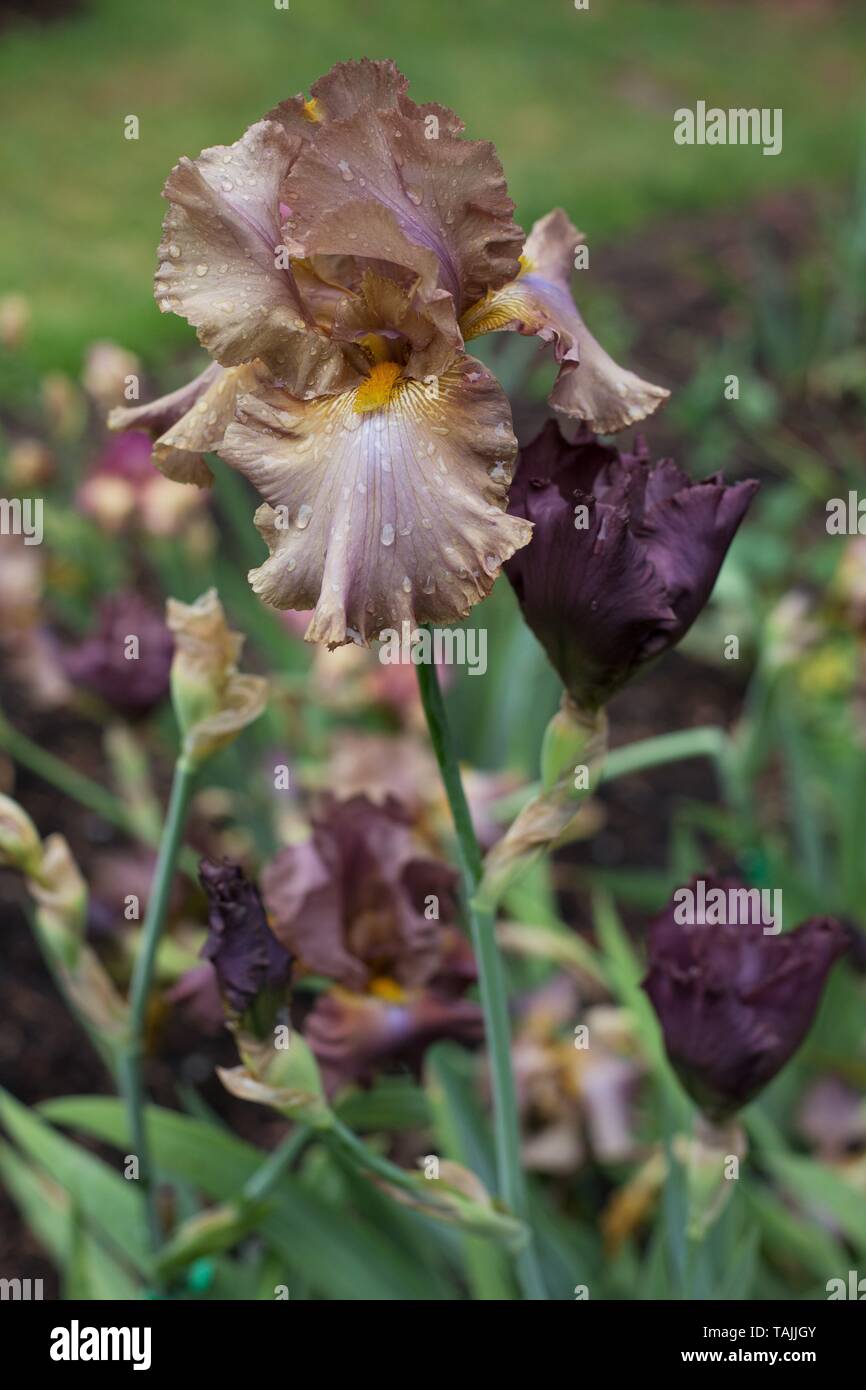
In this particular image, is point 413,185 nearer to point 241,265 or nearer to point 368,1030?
point 241,265

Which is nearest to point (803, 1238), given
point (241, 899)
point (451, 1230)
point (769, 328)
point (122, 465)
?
point (451, 1230)

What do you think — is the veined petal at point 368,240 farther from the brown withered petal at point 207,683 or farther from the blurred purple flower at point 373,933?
the blurred purple flower at point 373,933

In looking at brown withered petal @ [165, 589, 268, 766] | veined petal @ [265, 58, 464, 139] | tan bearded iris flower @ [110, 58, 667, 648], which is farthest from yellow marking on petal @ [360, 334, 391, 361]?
brown withered petal @ [165, 589, 268, 766]

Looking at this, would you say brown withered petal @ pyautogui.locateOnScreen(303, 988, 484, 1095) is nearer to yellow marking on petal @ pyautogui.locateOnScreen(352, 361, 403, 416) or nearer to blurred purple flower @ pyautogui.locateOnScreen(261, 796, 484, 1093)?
blurred purple flower @ pyautogui.locateOnScreen(261, 796, 484, 1093)

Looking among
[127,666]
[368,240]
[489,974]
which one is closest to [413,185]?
[368,240]

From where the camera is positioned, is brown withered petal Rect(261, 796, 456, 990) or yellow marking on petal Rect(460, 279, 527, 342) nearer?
yellow marking on petal Rect(460, 279, 527, 342)

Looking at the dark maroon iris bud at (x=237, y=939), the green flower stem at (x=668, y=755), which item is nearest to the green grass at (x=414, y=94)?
the green flower stem at (x=668, y=755)
